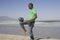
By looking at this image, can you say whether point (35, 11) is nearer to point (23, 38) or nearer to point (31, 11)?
point (31, 11)

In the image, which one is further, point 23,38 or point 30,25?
point 23,38

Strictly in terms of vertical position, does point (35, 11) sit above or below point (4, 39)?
above

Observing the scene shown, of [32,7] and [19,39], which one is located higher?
[32,7]

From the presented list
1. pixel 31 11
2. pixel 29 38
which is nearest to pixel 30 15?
pixel 31 11

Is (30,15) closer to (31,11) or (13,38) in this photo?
(31,11)

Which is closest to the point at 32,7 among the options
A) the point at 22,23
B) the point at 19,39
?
the point at 22,23

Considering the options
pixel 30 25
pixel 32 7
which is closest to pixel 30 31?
pixel 30 25

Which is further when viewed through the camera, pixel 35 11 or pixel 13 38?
pixel 13 38

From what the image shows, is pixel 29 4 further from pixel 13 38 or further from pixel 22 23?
pixel 13 38

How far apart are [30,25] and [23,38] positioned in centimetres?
123

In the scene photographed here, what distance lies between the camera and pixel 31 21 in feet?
38.4

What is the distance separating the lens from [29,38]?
12.4m

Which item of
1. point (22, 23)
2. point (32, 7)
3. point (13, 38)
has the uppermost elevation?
point (32, 7)

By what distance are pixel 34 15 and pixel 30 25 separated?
482mm
